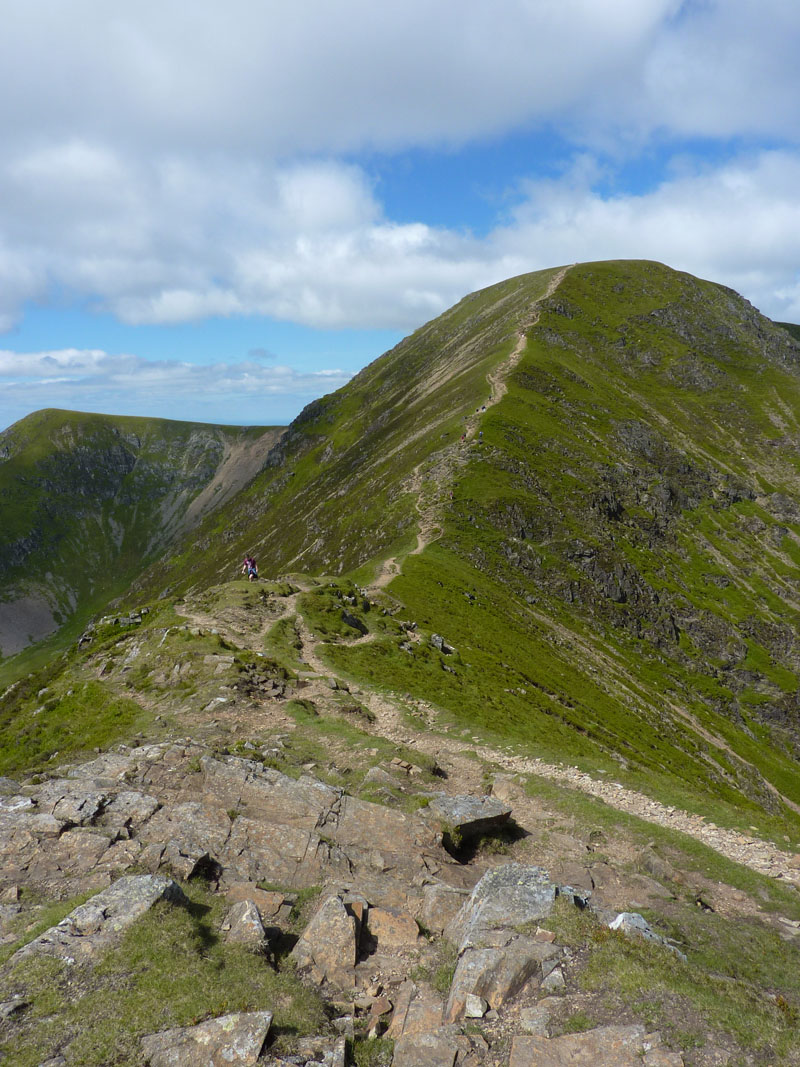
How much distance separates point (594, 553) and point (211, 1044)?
94.5 m

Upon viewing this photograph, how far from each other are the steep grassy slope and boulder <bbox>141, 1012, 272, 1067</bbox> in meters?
23.5

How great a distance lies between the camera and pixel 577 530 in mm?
98938

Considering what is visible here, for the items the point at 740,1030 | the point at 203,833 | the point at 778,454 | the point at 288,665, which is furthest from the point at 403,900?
the point at 778,454

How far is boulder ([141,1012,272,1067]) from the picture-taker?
10.3 metres

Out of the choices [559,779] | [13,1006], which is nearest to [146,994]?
[13,1006]

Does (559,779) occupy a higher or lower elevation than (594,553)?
lower

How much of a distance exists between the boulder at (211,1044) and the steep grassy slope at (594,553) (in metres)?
23.5

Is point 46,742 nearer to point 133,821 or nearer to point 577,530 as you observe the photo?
point 133,821

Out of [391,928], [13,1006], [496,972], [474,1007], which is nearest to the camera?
[13,1006]

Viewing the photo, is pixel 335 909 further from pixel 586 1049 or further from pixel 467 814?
pixel 467 814

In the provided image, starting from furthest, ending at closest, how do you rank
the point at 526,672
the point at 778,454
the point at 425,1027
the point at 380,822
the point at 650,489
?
the point at 778,454 → the point at 650,489 → the point at 526,672 → the point at 380,822 → the point at 425,1027

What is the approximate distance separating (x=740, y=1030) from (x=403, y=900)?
8.99 meters

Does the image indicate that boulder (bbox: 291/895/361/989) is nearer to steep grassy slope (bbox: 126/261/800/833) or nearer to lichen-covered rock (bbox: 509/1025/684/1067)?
lichen-covered rock (bbox: 509/1025/684/1067)

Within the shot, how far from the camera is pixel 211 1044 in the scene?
10.6 m
